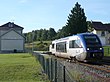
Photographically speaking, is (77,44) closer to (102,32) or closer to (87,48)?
(87,48)

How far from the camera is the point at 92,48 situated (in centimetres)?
3114

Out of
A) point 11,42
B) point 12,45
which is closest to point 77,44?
point 12,45

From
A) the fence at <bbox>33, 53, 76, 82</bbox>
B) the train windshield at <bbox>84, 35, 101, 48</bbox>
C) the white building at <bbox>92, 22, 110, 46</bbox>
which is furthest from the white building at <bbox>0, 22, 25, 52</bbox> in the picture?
the fence at <bbox>33, 53, 76, 82</bbox>

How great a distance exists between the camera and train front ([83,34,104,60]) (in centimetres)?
3070

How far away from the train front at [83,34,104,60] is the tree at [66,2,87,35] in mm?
70386

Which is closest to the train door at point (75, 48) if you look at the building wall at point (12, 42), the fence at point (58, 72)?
the fence at point (58, 72)

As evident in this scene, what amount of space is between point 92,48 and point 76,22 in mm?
74652

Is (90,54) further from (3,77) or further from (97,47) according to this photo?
(3,77)

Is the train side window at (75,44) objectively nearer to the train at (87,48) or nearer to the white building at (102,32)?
the train at (87,48)

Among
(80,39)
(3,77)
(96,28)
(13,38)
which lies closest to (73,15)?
(96,28)

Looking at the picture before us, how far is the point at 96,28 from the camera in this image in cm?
10744

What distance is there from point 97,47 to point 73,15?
77748mm

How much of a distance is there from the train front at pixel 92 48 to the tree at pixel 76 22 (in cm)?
7039

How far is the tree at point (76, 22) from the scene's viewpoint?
103537mm
